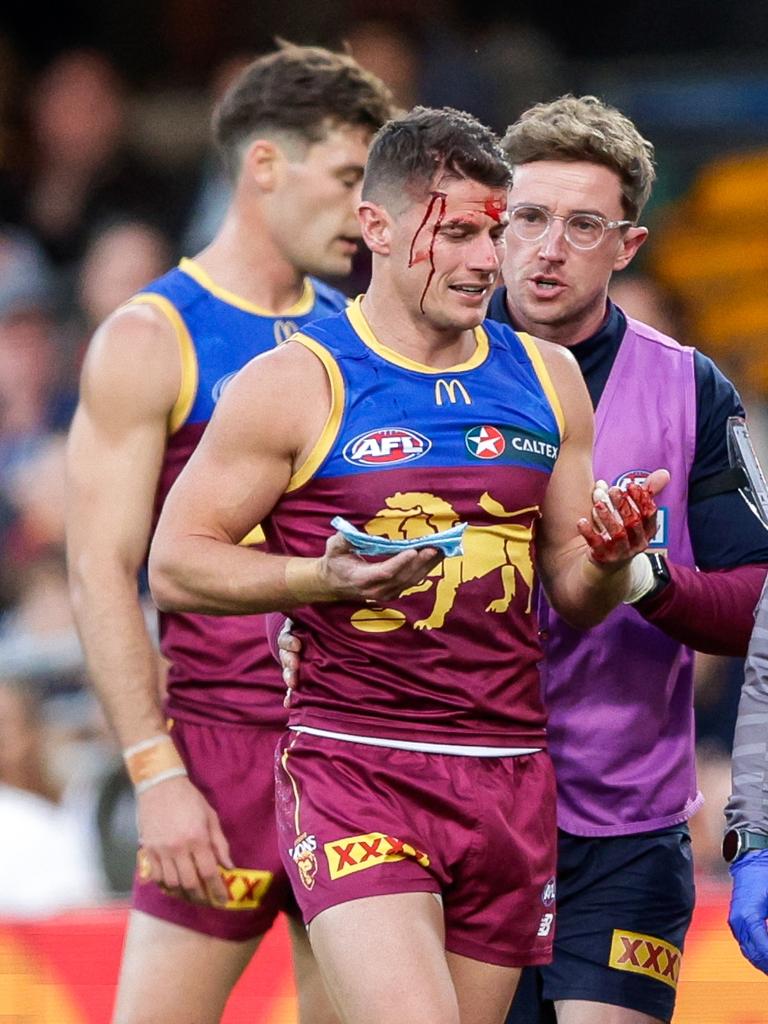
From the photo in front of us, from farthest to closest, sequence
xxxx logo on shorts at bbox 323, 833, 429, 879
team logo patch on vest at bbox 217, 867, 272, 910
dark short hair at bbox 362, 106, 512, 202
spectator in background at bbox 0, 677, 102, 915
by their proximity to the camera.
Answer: spectator in background at bbox 0, 677, 102, 915 < team logo patch on vest at bbox 217, 867, 272, 910 < dark short hair at bbox 362, 106, 512, 202 < xxxx logo on shorts at bbox 323, 833, 429, 879

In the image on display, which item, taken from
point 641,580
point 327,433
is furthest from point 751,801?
point 327,433

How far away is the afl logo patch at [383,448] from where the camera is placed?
10.8 feet

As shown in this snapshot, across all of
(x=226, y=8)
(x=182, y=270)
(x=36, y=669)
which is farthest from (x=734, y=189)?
(x=182, y=270)

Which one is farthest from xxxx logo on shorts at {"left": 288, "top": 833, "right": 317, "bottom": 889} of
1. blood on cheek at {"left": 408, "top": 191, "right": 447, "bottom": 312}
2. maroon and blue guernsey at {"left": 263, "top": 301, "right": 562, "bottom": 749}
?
blood on cheek at {"left": 408, "top": 191, "right": 447, "bottom": 312}

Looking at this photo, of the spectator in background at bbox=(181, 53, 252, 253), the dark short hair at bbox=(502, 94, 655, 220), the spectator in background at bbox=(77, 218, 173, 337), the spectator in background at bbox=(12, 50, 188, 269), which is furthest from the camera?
the spectator in background at bbox=(12, 50, 188, 269)

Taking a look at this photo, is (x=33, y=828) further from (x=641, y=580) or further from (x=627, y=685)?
(x=641, y=580)

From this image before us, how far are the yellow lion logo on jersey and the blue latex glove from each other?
0.62m

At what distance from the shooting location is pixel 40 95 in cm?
962

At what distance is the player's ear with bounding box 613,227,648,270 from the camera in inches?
159

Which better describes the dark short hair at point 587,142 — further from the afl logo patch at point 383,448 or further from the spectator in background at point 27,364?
the spectator in background at point 27,364

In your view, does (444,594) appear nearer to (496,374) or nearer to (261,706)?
(496,374)

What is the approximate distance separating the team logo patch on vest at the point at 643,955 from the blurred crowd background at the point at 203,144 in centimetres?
407

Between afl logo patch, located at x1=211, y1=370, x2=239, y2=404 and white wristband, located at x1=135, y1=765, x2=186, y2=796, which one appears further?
afl logo patch, located at x1=211, y1=370, x2=239, y2=404

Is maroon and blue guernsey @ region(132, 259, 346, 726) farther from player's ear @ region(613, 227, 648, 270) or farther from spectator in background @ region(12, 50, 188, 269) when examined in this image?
spectator in background @ region(12, 50, 188, 269)
